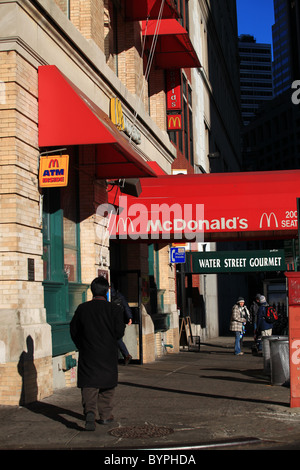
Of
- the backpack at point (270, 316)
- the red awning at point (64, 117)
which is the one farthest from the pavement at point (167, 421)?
the backpack at point (270, 316)

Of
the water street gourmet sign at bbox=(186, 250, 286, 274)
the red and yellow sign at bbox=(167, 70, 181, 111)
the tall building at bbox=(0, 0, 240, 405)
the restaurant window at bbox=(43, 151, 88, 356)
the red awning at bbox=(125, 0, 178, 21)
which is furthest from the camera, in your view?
the water street gourmet sign at bbox=(186, 250, 286, 274)

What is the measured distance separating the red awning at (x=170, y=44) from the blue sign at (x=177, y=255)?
5.96 metres

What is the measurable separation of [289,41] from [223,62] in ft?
457

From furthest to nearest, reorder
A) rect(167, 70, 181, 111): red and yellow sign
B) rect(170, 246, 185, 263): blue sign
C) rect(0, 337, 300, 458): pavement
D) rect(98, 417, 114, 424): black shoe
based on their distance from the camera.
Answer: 1. rect(167, 70, 181, 111): red and yellow sign
2. rect(170, 246, 185, 263): blue sign
3. rect(98, 417, 114, 424): black shoe
4. rect(0, 337, 300, 458): pavement

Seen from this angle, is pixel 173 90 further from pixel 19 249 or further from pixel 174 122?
pixel 19 249

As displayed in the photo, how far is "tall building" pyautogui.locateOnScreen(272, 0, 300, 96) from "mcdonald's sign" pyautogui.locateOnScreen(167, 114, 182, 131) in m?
154

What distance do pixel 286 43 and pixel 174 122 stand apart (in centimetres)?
17111

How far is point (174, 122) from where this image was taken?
22875mm

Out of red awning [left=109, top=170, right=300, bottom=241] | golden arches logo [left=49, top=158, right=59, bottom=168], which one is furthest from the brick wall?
red awning [left=109, top=170, right=300, bottom=241]

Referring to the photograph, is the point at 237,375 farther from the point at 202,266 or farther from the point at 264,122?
the point at 264,122

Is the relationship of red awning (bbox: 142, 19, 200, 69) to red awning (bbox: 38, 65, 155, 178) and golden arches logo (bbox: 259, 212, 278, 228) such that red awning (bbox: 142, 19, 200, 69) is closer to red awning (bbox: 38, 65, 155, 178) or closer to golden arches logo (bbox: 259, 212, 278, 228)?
golden arches logo (bbox: 259, 212, 278, 228)

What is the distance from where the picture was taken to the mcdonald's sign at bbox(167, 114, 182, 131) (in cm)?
2278

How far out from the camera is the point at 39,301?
10.5m

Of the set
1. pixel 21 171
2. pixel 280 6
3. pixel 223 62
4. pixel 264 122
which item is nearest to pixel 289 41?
pixel 280 6
